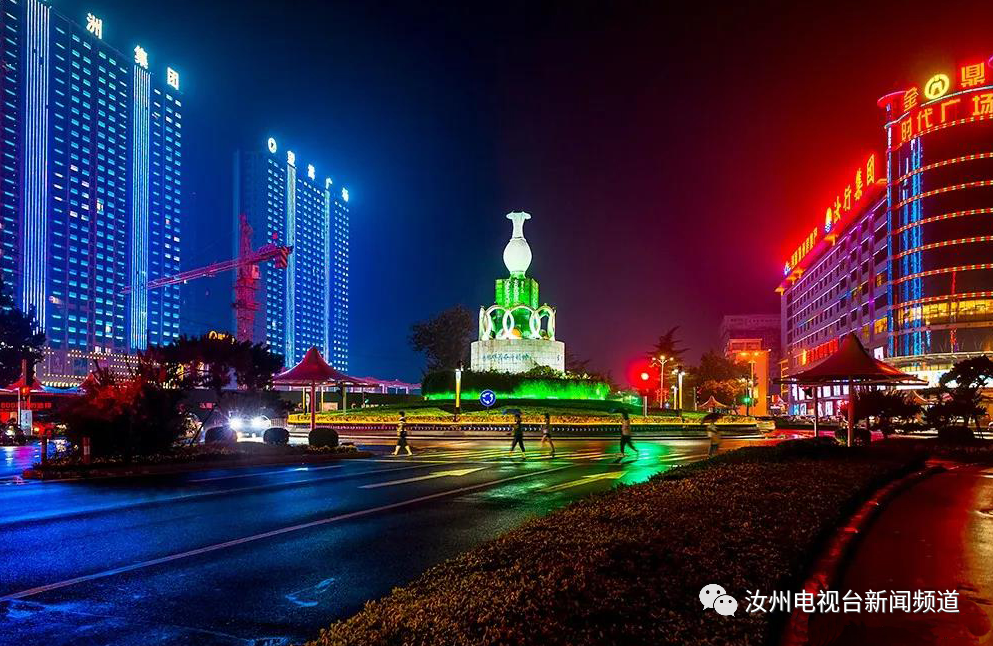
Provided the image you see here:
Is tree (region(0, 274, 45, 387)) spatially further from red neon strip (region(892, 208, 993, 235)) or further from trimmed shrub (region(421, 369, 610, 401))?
red neon strip (region(892, 208, 993, 235))

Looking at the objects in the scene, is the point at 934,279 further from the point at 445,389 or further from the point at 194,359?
the point at 194,359

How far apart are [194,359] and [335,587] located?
1964cm

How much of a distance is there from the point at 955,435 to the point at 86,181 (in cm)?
12347

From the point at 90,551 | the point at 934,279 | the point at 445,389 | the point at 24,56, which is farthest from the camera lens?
the point at 24,56

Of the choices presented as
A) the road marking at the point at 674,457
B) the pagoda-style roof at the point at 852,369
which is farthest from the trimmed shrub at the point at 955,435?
the road marking at the point at 674,457

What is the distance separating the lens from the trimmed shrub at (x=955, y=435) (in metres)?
24.2

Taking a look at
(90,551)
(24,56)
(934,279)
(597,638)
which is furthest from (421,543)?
(24,56)

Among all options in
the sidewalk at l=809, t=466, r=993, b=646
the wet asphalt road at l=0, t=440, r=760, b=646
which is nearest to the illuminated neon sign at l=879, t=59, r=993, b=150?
the wet asphalt road at l=0, t=440, r=760, b=646

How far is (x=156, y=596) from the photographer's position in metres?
6.58

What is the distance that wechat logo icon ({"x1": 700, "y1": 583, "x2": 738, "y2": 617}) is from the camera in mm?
5098

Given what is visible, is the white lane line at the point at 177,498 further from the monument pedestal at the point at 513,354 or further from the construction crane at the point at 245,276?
the construction crane at the point at 245,276

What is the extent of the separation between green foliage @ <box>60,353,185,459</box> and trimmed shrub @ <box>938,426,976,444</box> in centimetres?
2471

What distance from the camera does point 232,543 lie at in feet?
29.9

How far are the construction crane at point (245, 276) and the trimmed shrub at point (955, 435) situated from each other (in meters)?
102
